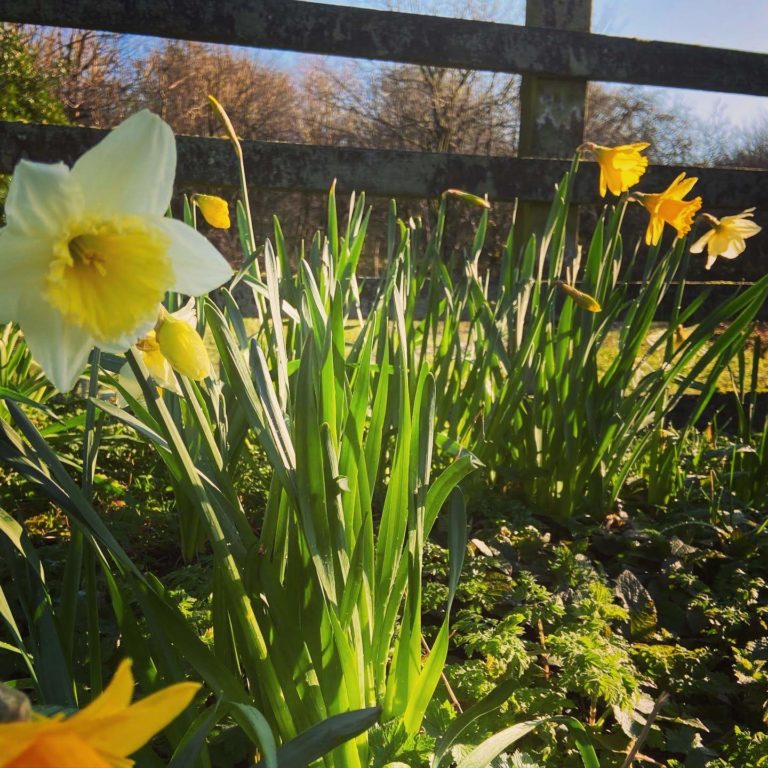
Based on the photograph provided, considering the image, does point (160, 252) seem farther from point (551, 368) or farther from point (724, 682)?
point (551, 368)

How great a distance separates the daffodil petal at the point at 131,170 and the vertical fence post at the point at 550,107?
225 cm

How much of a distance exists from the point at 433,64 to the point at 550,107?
1.53ft

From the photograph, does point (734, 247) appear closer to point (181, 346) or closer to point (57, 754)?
point (181, 346)

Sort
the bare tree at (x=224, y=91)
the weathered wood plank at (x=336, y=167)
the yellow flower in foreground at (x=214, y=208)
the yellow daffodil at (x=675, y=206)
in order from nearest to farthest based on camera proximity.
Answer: the yellow flower in foreground at (x=214, y=208) → the yellow daffodil at (x=675, y=206) → the weathered wood plank at (x=336, y=167) → the bare tree at (x=224, y=91)

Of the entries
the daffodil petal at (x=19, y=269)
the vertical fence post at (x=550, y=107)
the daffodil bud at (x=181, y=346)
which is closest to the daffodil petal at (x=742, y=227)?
the vertical fence post at (x=550, y=107)

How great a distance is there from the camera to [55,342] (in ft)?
1.68

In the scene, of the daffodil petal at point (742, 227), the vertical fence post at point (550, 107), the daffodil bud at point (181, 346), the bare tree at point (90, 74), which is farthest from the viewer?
the bare tree at point (90, 74)

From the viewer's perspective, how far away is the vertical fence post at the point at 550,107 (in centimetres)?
260

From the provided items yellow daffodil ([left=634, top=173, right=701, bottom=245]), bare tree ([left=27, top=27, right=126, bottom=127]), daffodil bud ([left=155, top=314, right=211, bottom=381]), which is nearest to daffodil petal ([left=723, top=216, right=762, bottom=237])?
yellow daffodil ([left=634, top=173, right=701, bottom=245])

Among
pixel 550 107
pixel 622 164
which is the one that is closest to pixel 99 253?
pixel 622 164

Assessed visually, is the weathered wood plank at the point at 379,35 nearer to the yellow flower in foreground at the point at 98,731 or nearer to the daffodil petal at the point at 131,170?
the daffodil petal at the point at 131,170

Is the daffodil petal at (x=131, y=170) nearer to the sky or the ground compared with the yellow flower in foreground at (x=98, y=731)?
nearer to the sky

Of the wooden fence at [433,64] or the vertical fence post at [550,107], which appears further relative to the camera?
the vertical fence post at [550,107]

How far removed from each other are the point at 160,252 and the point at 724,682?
1039mm
